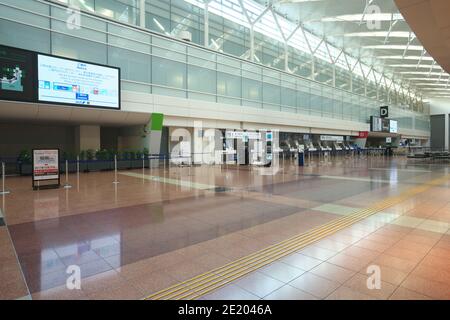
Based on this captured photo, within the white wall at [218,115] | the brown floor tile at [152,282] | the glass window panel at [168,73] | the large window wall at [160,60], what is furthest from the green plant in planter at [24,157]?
the brown floor tile at [152,282]

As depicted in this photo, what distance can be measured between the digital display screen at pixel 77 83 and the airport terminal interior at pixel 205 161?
0.25 ft

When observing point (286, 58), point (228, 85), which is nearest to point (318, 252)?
point (228, 85)

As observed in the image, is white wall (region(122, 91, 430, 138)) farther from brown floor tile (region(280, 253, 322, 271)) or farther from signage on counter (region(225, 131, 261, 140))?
brown floor tile (region(280, 253, 322, 271))

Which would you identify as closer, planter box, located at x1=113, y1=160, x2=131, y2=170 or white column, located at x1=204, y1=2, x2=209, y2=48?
planter box, located at x1=113, y1=160, x2=131, y2=170

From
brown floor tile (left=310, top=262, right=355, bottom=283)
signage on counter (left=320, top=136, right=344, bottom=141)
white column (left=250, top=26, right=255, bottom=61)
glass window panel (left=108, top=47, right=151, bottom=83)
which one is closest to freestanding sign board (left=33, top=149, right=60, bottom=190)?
glass window panel (left=108, top=47, right=151, bottom=83)

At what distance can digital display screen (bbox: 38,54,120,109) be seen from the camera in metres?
13.5

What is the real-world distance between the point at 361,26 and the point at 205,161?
20.4m

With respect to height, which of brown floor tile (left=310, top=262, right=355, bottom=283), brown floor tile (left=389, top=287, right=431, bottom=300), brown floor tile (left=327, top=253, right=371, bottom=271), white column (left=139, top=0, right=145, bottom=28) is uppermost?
white column (left=139, top=0, right=145, bottom=28)

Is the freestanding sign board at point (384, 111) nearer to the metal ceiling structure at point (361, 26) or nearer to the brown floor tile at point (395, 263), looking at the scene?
the metal ceiling structure at point (361, 26)

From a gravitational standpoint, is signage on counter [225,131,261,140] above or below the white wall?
below

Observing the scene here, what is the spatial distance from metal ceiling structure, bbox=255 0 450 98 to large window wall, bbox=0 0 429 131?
148 inches
